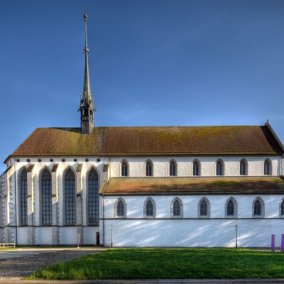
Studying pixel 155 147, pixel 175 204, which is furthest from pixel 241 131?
pixel 175 204

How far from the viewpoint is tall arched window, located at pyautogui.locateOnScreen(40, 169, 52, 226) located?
1710 inches

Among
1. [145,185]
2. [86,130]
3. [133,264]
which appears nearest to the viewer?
[133,264]

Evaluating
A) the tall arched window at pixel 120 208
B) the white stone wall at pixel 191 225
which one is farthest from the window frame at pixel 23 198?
the tall arched window at pixel 120 208

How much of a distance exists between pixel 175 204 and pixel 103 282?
2427 centimetres

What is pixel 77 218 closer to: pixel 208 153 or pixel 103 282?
pixel 208 153

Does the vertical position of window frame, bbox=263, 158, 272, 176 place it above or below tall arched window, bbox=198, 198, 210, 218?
above

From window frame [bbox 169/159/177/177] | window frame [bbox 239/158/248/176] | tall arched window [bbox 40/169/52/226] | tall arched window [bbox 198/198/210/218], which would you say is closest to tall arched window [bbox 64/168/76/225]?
tall arched window [bbox 40/169/52/226]

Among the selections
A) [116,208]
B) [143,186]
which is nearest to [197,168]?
[143,186]

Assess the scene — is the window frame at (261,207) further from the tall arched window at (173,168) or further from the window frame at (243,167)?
the tall arched window at (173,168)

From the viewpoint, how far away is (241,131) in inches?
1852

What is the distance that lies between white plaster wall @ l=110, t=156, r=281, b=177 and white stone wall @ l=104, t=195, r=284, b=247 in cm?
553

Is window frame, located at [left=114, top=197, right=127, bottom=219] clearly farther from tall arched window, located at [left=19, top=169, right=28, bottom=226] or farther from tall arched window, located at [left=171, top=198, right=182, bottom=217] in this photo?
tall arched window, located at [left=19, top=169, right=28, bottom=226]

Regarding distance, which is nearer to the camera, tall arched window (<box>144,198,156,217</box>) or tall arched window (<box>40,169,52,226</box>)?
tall arched window (<box>144,198,156,217</box>)

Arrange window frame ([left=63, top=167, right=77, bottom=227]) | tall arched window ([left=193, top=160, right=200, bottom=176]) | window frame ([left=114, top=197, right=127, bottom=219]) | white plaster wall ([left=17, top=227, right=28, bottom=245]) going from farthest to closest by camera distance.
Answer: tall arched window ([left=193, top=160, right=200, bottom=176]), window frame ([left=63, top=167, right=77, bottom=227]), white plaster wall ([left=17, top=227, right=28, bottom=245]), window frame ([left=114, top=197, right=127, bottom=219])
